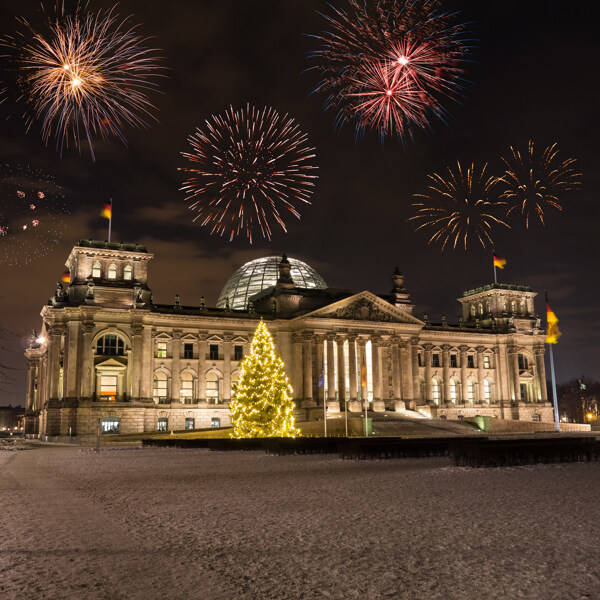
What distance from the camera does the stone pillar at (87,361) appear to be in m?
72.9

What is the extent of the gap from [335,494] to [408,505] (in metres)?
3.11

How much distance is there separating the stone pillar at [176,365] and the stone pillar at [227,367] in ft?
19.5

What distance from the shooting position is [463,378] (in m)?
99.2

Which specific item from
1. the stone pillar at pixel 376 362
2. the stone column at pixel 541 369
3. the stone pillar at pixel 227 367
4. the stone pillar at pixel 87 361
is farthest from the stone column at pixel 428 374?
the stone pillar at pixel 87 361

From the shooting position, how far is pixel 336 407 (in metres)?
81.3

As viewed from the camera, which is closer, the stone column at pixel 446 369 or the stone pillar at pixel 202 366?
the stone pillar at pixel 202 366

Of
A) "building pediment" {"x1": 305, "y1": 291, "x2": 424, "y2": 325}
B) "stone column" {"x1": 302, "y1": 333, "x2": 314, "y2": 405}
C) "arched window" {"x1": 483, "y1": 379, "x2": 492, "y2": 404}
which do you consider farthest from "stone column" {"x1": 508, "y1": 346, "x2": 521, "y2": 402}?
"stone column" {"x1": 302, "y1": 333, "x2": 314, "y2": 405}

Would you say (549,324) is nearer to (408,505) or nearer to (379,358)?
A: (379,358)

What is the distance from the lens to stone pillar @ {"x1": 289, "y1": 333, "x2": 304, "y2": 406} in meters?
83.2

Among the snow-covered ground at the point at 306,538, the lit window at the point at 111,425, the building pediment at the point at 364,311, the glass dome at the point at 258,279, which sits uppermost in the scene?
the glass dome at the point at 258,279

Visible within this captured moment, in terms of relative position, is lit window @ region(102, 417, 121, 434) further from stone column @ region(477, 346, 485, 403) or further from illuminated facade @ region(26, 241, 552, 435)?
stone column @ region(477, 346, 485, 403)

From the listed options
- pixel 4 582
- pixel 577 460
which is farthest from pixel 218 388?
pixel 4 582

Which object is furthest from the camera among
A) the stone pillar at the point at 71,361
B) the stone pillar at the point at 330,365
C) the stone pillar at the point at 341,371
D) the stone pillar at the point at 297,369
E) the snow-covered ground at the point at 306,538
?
the stone pillar at the point at 330,365

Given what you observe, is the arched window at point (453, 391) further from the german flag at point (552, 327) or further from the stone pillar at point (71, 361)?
the stone pillar at point (71, 361)
